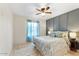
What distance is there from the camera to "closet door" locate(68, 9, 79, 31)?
133 cm

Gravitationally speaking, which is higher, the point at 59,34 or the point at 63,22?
the point at 63,22

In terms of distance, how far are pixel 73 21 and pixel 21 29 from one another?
2.82 feet

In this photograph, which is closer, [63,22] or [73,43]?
[73,43]

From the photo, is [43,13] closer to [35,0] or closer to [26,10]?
[26,10]

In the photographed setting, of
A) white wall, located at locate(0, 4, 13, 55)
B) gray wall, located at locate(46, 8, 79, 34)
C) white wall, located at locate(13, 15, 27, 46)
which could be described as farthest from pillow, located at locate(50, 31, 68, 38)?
white wall, located at locate(0, 4, 13, 55)

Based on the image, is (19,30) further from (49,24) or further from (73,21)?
(73,21)

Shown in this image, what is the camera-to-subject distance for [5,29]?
1169mm

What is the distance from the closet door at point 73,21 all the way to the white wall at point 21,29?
43cm

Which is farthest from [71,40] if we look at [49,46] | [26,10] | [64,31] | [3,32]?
[3,32]

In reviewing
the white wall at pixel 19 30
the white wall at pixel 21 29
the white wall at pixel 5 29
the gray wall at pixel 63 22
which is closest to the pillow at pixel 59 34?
the gray wall at pixel 63 22

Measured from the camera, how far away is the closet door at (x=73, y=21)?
52.5 inches

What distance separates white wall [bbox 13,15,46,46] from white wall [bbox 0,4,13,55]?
0.27 ft

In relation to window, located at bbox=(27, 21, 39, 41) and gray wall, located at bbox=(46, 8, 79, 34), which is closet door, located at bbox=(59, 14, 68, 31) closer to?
gray wall, located at bbox=(46, 8, 79, 34)

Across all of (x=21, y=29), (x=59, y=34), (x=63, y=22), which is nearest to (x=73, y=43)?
(x=59, y=34)
